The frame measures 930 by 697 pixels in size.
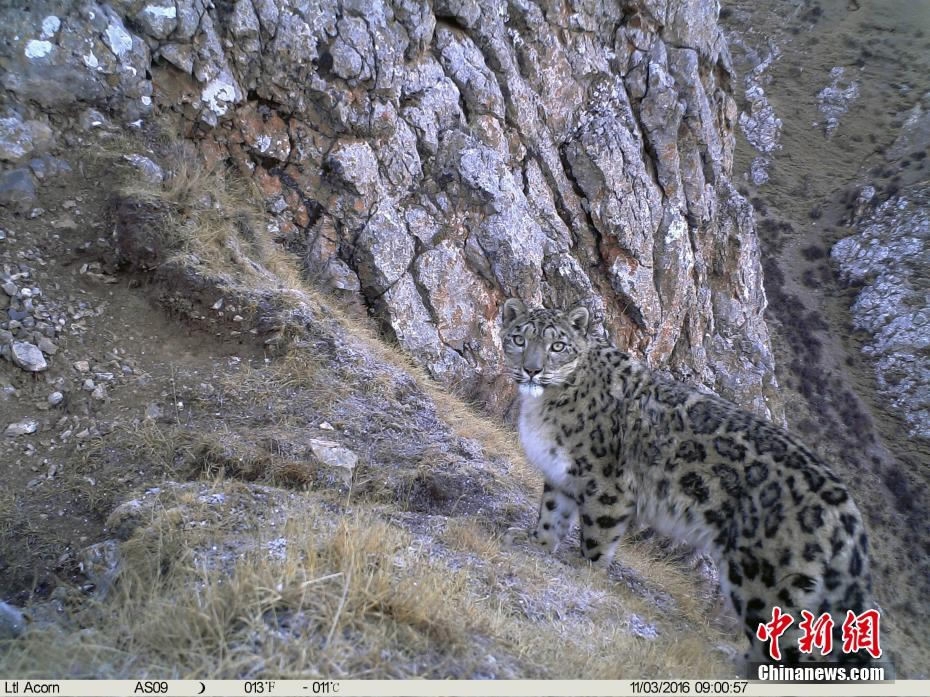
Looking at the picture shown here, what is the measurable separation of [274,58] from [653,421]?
→ 9.31 m

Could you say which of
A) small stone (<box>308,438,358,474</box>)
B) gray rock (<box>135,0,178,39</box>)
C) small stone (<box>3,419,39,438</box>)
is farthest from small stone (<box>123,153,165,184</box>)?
small stone (<box>308,438,358,474</box>)

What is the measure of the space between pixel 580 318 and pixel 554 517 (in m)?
2.07

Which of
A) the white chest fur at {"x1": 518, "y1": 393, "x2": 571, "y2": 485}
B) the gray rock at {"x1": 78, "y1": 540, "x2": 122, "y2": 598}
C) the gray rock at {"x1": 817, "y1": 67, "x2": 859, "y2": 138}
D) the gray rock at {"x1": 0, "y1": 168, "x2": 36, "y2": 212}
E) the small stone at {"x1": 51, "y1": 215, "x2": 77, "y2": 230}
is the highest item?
the gray rock at {"x1": 817, "y1": 67, "x2": 859, "y2": 138}

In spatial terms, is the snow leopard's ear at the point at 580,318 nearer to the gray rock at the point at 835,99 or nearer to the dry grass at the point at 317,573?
the dry grass at the point at 317,573

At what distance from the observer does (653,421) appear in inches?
262

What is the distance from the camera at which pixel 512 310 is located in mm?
7832

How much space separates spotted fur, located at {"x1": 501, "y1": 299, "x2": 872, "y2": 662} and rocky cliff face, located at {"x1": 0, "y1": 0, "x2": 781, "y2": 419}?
308 cm

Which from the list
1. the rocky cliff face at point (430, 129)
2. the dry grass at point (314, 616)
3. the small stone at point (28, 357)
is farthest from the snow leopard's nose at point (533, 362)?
the small stone at point (28, 357)

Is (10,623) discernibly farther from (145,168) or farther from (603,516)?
(145,168)

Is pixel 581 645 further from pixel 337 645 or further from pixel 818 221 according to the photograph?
pixel 818 221

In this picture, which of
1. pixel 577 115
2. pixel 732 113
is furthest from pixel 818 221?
pixel 577 115

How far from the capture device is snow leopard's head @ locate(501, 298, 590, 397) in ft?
22.9

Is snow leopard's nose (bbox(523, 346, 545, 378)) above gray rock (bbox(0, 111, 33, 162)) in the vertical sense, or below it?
below

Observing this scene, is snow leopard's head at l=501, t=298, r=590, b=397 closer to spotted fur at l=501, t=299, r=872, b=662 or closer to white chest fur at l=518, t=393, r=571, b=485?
spotted fur at l=501, t=299, r=872, b=662
